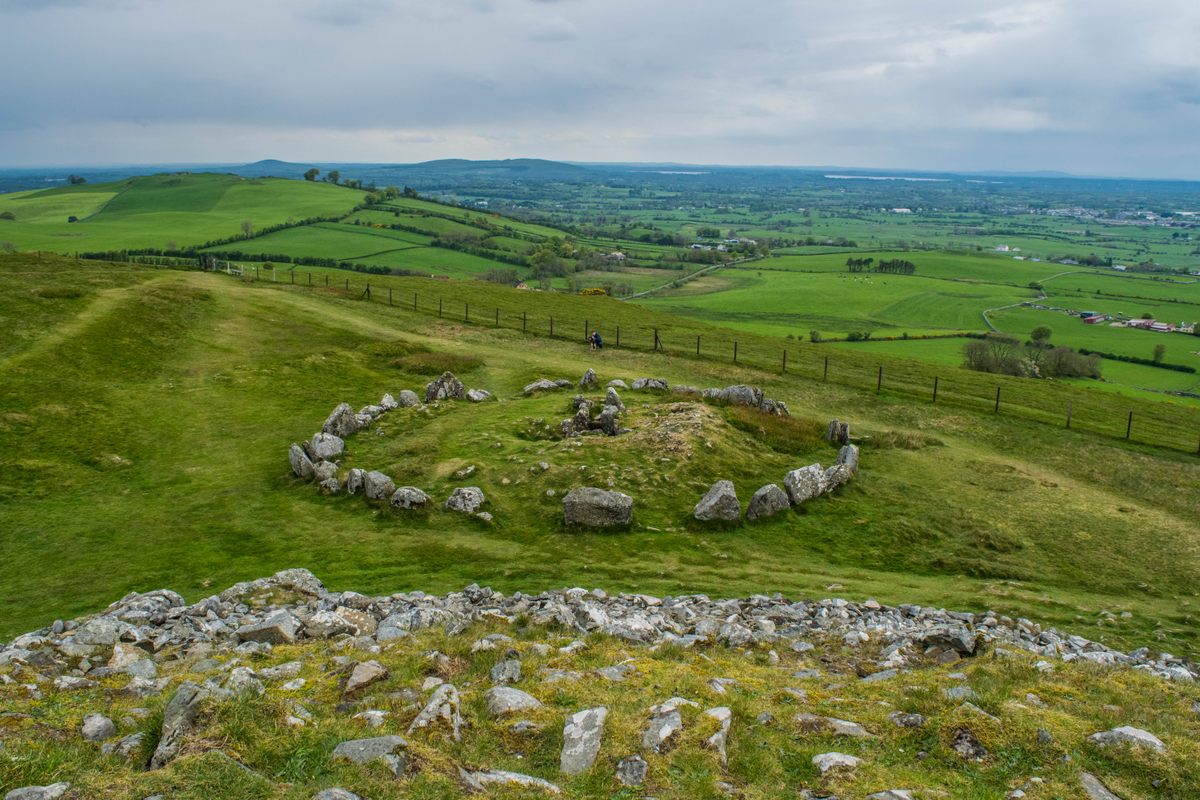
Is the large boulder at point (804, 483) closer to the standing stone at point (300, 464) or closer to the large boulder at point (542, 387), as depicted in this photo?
the large boulder at point (542, 387)

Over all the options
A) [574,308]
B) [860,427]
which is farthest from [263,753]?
[574,308]

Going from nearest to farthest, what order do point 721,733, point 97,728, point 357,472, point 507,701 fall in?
point 97,728
point 721,733
point 507,701
point 357,472

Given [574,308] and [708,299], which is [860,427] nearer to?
[574,308]

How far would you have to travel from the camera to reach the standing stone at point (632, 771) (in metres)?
10.2

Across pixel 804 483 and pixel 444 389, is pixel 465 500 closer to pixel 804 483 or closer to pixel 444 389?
pixel 804 483

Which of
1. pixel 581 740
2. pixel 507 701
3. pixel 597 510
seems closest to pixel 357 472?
pixel 597 510

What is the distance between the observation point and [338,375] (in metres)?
46.0

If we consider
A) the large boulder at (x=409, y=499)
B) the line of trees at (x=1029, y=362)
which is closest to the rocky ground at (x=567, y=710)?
the large boulder at (x=409, y=499)

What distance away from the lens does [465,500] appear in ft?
89.6

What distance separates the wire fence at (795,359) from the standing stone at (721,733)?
3921 centimetres

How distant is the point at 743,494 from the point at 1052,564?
436 inches

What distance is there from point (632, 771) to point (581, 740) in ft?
3.23

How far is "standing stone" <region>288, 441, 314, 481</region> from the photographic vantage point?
3017 centimetres

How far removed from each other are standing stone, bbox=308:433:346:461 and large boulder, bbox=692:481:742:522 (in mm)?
15760
